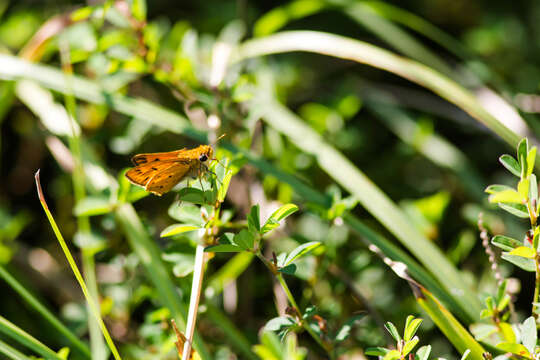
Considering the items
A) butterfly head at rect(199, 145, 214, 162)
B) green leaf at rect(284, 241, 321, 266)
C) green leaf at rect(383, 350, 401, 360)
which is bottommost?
green leaf at rect(383, 350, 401, 360)

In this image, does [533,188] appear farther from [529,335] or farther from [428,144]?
[428,144]

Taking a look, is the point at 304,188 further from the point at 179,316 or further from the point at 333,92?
the point at 333,92

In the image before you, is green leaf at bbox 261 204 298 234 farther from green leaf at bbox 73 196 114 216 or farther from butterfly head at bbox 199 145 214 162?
green leaf at bbox 73 196 114 216

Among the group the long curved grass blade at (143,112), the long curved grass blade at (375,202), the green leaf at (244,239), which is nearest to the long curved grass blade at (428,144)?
the long curved grass blade at (375,202)

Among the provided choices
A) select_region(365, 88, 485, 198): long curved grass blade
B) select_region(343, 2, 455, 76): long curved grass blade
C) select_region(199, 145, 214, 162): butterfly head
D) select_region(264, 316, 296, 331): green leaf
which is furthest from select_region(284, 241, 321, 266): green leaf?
select_region(343, 2, 455, 76): long curved grass blade

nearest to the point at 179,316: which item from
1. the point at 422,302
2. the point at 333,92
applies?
the point at 422,302
